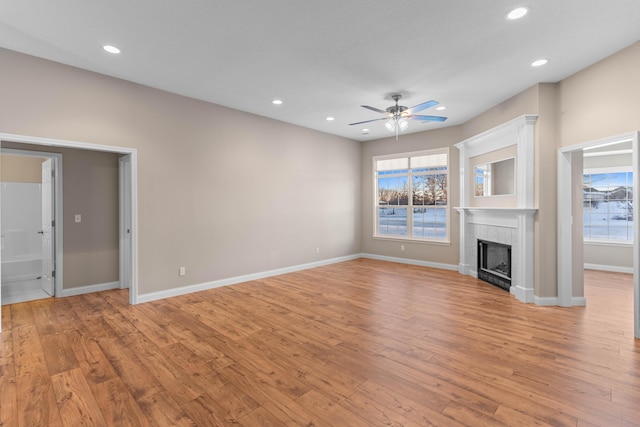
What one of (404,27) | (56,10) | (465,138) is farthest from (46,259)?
(465,138)

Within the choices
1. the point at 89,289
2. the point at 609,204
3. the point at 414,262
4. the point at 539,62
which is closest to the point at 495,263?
the point at 414,262

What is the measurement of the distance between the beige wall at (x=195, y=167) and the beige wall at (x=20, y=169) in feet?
7.81

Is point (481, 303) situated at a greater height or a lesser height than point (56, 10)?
lesser

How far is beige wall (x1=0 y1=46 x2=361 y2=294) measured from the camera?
3705 millimetres

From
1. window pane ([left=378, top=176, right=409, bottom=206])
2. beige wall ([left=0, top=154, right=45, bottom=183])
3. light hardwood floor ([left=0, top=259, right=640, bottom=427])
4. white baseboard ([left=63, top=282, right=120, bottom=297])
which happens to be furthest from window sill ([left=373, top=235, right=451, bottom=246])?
beige wall ([left=0, top=154, right=45, bottom=183])

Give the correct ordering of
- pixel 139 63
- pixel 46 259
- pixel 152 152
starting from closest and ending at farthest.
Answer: pixel 139 63, pixel 152 152, pixel 46 259

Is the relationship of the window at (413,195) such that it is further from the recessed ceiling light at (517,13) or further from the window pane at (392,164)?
the recessed ceiling light at (517,13)

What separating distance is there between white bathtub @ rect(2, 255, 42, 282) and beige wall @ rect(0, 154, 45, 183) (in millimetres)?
1532

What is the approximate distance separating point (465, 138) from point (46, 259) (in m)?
8.06

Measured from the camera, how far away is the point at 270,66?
3.81 meters

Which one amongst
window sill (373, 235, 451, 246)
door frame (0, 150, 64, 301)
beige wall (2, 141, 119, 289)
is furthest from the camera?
window sill (373, 235, 451, 246)

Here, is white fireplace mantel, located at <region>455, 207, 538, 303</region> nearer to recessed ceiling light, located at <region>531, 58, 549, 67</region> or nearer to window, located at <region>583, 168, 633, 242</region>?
recessed ceiling light, located at <region>531, 58, 549, 67</region>

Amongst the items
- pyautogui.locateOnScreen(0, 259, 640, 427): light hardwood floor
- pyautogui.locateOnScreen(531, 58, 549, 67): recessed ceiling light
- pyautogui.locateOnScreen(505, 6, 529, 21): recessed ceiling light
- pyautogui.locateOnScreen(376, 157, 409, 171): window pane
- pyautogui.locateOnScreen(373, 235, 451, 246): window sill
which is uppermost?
pyautogui.locateOnScreen(531, 58, 549, 67): recessed ceiling light

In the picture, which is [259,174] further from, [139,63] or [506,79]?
[506,79]
